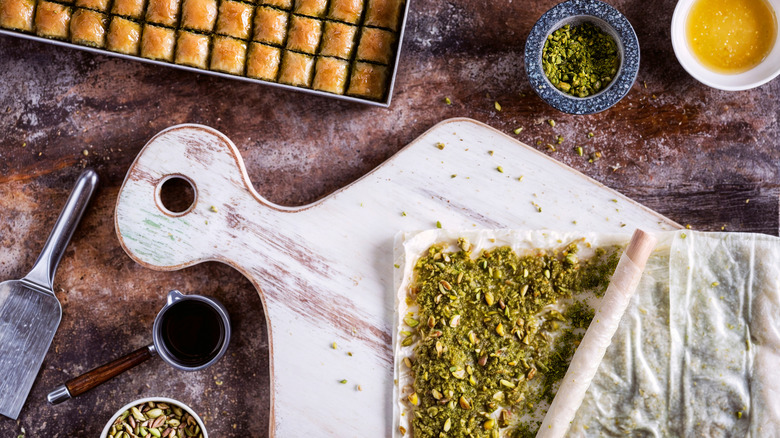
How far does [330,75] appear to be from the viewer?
3.19 m

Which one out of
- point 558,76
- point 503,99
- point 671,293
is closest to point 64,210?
point 503,99

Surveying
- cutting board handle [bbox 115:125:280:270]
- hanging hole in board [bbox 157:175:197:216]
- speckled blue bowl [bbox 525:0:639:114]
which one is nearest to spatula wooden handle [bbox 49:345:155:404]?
cutting board handle [bbox 115:125:280:270]

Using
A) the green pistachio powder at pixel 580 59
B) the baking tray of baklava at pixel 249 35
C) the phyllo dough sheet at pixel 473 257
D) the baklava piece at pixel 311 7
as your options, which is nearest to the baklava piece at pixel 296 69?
the baking tray of baklava at pixel 249 35

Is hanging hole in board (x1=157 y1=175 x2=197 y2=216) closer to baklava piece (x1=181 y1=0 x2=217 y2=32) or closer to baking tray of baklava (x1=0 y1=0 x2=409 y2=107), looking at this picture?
baking tray of baklava (x1=0 y1=0 x2=409 y2=107)

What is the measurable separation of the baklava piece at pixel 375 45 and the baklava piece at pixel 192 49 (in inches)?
34.8

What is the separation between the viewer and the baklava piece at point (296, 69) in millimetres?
3223

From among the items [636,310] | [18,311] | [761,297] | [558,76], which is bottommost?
[18,311]

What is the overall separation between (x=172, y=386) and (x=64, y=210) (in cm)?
119

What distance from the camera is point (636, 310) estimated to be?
297 cm

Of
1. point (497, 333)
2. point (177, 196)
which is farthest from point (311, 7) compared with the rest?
point (497, 333)

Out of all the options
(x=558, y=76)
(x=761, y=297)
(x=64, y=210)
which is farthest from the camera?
(x=64, y=210)

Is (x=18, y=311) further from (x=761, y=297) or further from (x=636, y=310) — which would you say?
(x=761, y=297)

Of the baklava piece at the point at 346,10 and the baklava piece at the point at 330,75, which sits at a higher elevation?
the baklava piece at the point at 346,10

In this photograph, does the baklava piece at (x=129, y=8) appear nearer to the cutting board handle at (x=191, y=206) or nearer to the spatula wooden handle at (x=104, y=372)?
the cutting board handle at (x=191, y=206)
